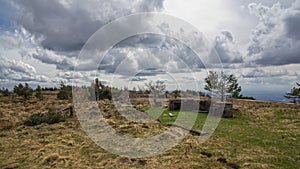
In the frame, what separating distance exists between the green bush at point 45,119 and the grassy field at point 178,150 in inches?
75.7

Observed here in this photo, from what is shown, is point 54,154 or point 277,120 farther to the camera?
point 277,120

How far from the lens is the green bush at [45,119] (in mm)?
13117

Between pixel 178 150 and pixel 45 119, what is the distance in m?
10.1

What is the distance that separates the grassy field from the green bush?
1.92m

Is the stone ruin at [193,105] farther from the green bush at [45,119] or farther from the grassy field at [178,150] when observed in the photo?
the green bush at [45,119]

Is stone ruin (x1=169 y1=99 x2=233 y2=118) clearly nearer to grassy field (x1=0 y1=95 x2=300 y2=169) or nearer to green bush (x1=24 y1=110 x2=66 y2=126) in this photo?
grassy field (x1=0 y1=95 x2=300 y2=169)

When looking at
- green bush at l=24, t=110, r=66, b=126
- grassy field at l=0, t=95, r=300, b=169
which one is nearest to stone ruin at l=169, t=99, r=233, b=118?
grassy field at l=0, t=95, r=300, b=169

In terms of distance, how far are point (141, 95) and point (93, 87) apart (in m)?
7.05

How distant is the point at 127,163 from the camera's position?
6.23 m

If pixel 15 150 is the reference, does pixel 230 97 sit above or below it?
above

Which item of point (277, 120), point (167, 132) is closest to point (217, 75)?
point (277, 120)

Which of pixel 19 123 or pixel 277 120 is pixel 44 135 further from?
pixel 277 120

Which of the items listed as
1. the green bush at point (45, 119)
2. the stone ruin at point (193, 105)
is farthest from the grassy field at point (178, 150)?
the stone ruin at point (193, 105)

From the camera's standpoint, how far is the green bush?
516 inches
